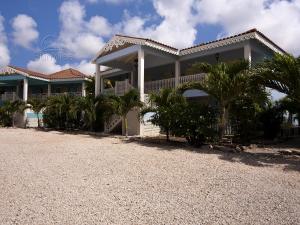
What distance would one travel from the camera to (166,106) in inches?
492

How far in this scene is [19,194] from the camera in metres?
5.54

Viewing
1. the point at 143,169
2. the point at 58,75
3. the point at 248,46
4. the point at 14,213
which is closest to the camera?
the point at 14,213

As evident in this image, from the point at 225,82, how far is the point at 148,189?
653 cm

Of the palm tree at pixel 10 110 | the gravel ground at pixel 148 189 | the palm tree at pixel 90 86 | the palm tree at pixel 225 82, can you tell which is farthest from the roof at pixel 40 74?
the palm tree at pixel 225 82

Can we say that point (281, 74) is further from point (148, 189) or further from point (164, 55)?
point (164, 55)

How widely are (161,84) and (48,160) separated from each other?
11422 mm

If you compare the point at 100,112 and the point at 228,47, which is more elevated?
the point at 228,47

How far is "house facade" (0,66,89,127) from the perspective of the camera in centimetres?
2713

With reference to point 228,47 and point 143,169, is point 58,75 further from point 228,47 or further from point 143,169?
point 143,169

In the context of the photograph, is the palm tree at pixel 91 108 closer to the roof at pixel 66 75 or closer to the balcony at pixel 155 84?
the balcony at pixel 155 84

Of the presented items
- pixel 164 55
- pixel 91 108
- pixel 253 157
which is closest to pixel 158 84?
pixel 164 55

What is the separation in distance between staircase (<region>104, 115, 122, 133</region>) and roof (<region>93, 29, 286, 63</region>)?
444 centimetres

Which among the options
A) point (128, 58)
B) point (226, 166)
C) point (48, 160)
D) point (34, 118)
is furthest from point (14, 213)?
point (34, 118)

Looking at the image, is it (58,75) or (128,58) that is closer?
(128,58)
